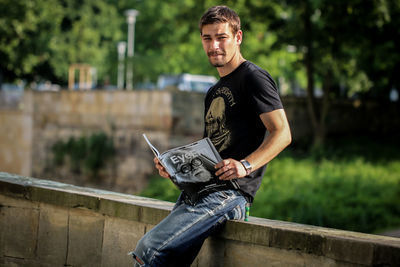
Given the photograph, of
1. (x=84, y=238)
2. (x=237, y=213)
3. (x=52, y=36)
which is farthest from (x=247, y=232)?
(x=52, y=36)

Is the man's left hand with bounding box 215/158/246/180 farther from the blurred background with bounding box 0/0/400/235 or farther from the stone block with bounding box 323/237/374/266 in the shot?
the blurred background with bounding box 0/0/400/235

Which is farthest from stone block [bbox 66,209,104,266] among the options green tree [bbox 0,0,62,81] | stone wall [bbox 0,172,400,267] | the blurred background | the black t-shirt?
green tree [bbox 0,0,62,81]

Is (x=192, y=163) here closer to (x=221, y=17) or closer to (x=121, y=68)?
(x=221, y=17)

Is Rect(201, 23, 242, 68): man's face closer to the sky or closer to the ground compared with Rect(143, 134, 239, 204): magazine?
closer to the sky

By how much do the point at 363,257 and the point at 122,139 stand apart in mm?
16819

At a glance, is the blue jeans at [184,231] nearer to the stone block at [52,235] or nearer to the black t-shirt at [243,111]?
the black t-shirt at [243,111]

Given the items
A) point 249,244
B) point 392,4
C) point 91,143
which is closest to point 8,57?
point 91,143

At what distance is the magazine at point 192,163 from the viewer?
3.00 metres

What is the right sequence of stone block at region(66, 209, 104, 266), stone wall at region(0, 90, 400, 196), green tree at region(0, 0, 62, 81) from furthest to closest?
green tree at region(0, 0, 62, 81)
stone wall at region(0, 90, 400, 196)
stone block at region(66, 209, 104, 266)

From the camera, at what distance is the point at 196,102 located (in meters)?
18.1

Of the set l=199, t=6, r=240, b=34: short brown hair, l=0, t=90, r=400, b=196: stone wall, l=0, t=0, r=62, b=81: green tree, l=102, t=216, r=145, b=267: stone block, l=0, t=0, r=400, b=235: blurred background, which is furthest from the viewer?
l=0, t=0, r=62, b=81: green tree

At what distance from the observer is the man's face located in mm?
3113

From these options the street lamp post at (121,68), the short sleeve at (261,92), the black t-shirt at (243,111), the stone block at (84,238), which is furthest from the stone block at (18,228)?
the street lamp post at (121,68)

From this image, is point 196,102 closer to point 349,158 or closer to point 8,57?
point 349,158
